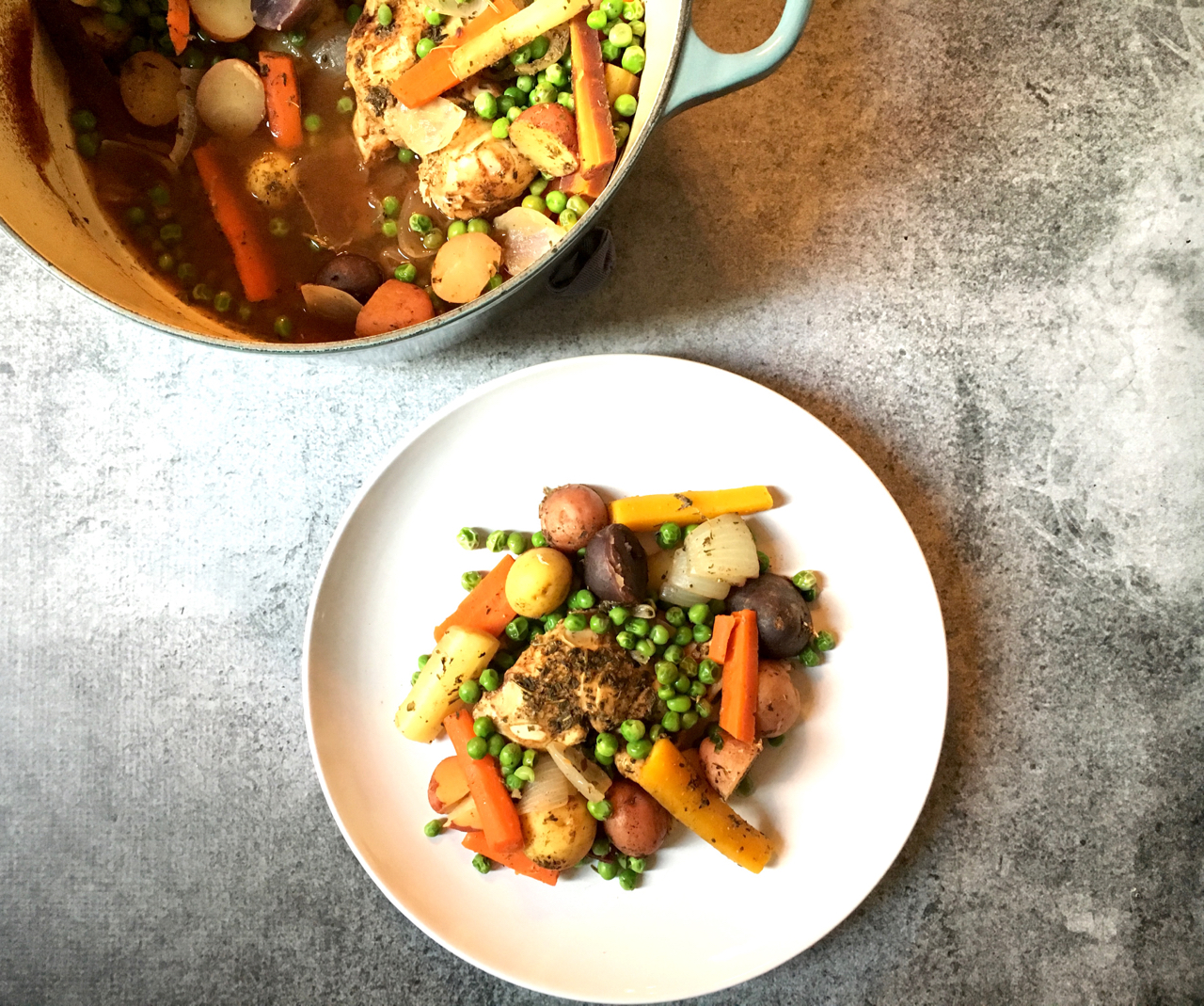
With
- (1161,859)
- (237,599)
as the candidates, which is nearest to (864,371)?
(1161,859)

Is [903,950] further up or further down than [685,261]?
further down

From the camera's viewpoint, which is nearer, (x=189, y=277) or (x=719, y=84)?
(x=719, y=84)

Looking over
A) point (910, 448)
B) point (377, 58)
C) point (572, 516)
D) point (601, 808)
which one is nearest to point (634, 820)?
point (601, 808)

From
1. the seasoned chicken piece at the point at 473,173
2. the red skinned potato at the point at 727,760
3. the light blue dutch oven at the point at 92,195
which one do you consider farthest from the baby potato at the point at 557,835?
the seasoned chicken piece at the point at 473,173

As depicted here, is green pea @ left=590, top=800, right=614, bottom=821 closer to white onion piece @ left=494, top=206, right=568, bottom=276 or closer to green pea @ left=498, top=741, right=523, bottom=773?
green pea @ left=498, top=741, right=523, bottom=773

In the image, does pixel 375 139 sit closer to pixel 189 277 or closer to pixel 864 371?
pixel 189 277

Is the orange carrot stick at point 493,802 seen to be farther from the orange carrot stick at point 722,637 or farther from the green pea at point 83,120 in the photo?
the green pea at point 83,120
